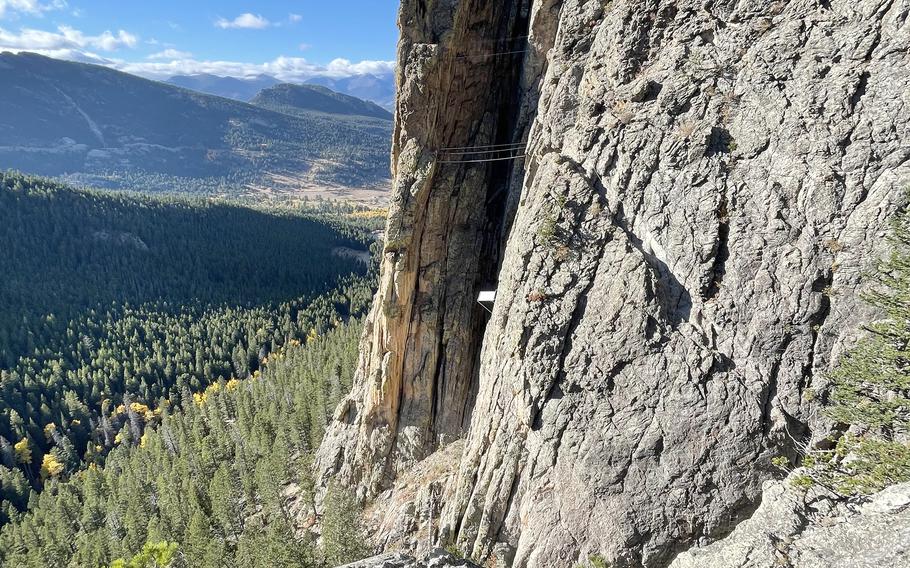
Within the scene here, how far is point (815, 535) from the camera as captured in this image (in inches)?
516

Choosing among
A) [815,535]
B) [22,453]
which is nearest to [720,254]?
[815,535]

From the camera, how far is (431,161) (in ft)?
98.4

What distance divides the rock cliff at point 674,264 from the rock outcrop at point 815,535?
92 centimetres

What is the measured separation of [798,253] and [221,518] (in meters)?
54.9

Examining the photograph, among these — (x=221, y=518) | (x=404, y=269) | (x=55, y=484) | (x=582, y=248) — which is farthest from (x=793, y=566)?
(x=55, y=484)

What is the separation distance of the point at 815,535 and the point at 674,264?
30.6 ft

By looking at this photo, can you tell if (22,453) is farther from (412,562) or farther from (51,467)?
(412,562)

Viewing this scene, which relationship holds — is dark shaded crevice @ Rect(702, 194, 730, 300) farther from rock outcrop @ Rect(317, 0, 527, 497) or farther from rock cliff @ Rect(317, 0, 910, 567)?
rock outcrop @ Rect(317, 0, 527, 497)

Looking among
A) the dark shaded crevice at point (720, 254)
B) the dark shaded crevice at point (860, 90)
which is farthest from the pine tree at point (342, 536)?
the dark shaded crevice at point (860, 90)

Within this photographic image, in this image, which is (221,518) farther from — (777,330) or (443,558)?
(777,330)

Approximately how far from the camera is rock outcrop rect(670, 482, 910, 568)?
1143cm

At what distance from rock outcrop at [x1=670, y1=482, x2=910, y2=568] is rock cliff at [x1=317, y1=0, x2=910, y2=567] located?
36.4 inches

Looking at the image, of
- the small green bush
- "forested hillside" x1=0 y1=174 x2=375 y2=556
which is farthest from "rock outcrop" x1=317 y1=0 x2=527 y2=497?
"forested hillside" x1=0 y1=174 x2=375 y2=556

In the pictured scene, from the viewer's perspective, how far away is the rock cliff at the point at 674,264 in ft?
50.3
